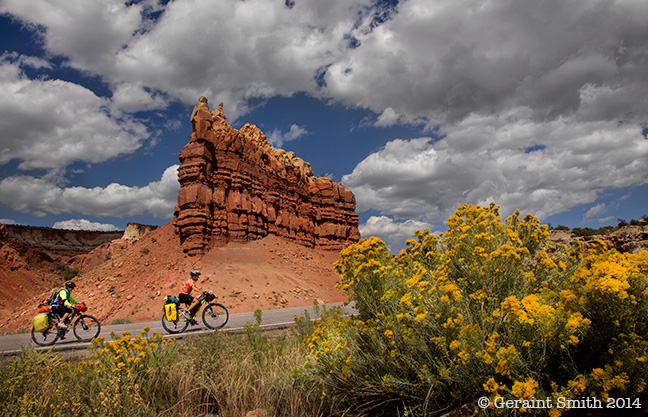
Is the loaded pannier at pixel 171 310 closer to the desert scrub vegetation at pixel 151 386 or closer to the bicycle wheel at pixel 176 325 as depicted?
the bicycle wheel at pixel 176 325

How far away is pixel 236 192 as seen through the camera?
32812mm

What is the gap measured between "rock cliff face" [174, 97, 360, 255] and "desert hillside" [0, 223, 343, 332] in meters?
1.62

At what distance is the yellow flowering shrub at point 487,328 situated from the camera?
8.46ft

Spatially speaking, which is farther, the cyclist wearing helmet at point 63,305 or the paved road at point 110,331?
the cyclist wearing helmet at point 63,305

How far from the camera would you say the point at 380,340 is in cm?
388

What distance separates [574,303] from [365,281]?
2.22 m

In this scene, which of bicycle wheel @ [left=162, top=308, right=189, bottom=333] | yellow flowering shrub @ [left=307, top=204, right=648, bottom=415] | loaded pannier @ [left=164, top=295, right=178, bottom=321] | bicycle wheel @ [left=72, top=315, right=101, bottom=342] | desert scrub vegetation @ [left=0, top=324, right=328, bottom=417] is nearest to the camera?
yellow flowering shrub @ [left=307, top=204, right=648, bottom=415]

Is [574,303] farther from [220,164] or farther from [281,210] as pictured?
[281,210]

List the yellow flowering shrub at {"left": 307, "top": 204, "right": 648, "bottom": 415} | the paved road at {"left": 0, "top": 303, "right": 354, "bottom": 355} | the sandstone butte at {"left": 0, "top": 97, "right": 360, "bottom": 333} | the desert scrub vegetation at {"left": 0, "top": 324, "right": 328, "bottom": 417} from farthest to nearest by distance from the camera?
the sandstone butte at {"left": 0, "top": 97, "right": 360, "bottom": 333}
the paved road at {"left": 0, "top": 303, "right": 354, "bottom": 355}
the desert scrub vegetation at {"left": 0, "top": 324, "right": 328, "bottom": 417}
the yellow flowering shrub at {"left": 307, "top": 204, "right": 648, "bottom": 415}

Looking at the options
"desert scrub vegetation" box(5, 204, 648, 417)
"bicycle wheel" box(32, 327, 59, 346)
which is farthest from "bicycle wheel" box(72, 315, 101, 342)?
"desert scrub vegetation" box(5, 204, 648, 417)

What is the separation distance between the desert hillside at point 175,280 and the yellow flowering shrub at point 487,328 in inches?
810

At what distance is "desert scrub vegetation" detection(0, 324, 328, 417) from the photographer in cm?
379

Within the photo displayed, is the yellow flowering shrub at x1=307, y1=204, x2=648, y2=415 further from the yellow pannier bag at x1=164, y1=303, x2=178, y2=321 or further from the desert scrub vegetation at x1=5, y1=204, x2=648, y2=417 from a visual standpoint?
the yellow pannier bag at x1=164, y1=303, x2=178, y2=321

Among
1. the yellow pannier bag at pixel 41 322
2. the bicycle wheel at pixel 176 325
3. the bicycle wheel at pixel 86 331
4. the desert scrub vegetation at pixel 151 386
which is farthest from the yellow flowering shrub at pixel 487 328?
the yellow pannier bag at pixel 41 322
